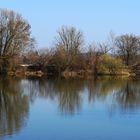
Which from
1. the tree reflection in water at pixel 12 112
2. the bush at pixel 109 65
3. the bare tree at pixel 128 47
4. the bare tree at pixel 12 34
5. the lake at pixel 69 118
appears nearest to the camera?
the lake at pixel 69 118

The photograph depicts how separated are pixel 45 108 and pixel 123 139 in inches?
307

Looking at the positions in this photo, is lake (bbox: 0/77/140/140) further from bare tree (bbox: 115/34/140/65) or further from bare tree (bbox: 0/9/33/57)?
bare tree (bbox: 115/34/140/65)

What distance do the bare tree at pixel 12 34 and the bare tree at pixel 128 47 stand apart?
68.9 ft

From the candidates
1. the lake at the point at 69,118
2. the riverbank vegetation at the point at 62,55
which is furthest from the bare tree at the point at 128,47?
the lake at the point at 69,118

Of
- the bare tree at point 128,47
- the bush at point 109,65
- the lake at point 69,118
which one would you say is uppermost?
the bare tree at point 128,47

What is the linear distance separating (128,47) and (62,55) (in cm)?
1443

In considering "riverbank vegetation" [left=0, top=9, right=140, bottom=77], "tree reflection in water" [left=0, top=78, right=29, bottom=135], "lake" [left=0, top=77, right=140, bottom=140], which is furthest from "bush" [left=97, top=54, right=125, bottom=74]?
"lake" [left=0, top=77, right=140, bottom=140]

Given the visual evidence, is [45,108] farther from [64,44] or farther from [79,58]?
[64,44]

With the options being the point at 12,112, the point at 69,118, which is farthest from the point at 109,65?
the point at 69,118

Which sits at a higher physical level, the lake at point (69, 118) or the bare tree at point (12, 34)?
the bare tree at point (12, 34)

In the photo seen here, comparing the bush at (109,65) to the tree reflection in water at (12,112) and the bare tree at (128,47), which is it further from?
the tree reflection in water at (12,112)

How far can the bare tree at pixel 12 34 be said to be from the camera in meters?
49.7

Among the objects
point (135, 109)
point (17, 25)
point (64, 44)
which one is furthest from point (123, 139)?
point (64, 44)

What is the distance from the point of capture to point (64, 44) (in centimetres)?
6500
